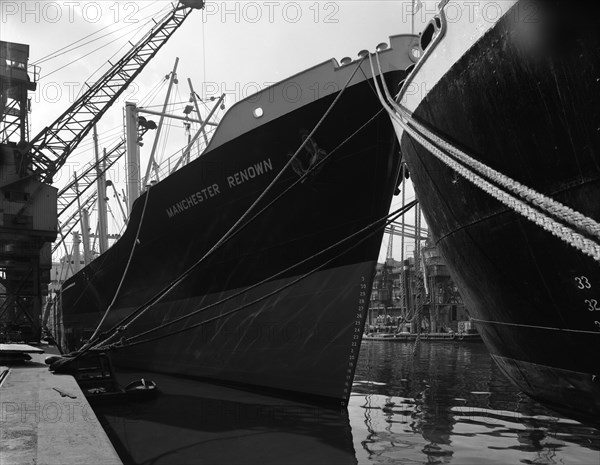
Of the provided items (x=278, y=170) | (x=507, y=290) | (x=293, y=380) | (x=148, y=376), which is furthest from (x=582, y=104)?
(x=148, y=376)

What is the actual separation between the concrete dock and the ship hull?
4.00m

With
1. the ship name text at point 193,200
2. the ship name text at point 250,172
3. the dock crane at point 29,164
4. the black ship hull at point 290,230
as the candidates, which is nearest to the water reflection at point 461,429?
the black ship hull at point 290,230

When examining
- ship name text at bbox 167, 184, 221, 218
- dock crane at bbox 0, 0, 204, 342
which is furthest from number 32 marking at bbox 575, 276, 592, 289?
dock crane at bbox 0, 0, 204, 342

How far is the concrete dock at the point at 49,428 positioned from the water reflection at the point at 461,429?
137 inches

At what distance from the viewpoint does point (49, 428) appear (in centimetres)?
459

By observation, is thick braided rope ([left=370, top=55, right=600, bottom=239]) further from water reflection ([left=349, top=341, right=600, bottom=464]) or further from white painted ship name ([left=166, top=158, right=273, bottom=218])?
white painted ship name ([left=166, top=158, right=273, bottom=218])

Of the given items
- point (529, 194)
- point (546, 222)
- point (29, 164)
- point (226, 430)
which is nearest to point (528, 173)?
point (529, 194)

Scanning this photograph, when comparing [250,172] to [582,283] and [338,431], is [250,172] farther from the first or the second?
[582,283]

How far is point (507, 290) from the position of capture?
5.48 metres

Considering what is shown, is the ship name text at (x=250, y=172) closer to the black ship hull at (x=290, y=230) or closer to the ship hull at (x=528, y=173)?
the black ship hull at (x=290, y=230)

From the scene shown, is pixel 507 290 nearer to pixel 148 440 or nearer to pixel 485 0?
pixel 485 0

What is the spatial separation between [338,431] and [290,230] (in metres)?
3.91

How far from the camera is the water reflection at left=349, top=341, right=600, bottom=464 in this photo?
22.1 feet

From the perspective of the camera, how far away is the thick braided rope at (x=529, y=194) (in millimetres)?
3318
